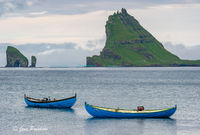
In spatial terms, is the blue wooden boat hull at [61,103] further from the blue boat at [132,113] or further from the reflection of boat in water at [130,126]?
the reflection of boat in water at [130,126]

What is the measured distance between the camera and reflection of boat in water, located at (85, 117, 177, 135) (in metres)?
50.4

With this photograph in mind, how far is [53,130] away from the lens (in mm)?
51656

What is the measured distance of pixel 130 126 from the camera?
5400 cm

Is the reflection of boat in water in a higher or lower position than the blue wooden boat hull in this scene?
lower

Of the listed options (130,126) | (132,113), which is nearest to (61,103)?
(132,113)

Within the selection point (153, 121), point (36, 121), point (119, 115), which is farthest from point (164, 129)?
point (36, 121)

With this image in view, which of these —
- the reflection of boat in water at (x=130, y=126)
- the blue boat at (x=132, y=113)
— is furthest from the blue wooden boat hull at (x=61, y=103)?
the reflection of boat in water at (x=130, y=126)

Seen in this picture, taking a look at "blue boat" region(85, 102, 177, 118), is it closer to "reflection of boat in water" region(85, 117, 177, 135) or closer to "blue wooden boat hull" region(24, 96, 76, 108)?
"reflection of boat in water" region(85, 117, 177, 135)

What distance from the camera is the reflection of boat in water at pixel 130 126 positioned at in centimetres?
→ 5044

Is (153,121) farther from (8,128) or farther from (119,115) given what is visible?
(8,128)

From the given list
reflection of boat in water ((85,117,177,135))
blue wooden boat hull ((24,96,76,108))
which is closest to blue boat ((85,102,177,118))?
reflection of boat in water ((85,117,177,135))

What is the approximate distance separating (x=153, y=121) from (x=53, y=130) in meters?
16.1

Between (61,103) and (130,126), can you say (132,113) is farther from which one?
(61,103)

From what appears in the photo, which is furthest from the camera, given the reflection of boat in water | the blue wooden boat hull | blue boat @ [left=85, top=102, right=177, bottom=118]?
the blue wooden boat hull
